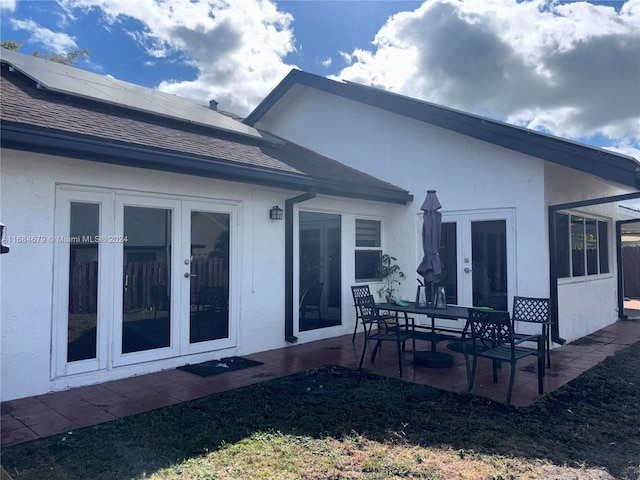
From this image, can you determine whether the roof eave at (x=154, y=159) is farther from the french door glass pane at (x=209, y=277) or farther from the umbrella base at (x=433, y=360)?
the umbrella base at (x=433, y=360)

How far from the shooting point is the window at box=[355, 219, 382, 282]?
9.03 meters

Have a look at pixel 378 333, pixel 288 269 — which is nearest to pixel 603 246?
pixel 378 333

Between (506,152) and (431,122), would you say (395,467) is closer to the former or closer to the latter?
(506,152)

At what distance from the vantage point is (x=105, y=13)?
1009 centimetres

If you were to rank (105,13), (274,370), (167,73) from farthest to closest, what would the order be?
(167,73) < (105,13) < (274,370)

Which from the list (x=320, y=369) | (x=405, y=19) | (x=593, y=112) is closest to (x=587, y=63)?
(x=593, y=112)

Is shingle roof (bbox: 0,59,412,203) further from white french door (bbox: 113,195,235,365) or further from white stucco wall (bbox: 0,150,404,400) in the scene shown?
white french door (bbox: 113,195,235,365)

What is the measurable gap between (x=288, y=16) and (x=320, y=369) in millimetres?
8847

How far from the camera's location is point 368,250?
923 centimetres

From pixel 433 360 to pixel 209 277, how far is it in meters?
3.59

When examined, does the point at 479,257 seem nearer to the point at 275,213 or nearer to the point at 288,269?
the point at 288,269

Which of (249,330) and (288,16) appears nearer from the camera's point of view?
(249,330)

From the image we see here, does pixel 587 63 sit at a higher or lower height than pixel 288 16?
lower

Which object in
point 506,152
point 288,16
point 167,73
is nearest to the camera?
point 506,152
